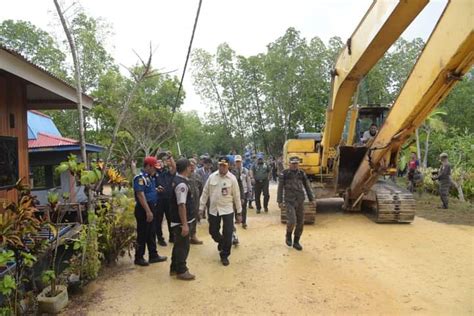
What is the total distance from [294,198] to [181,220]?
2.52m

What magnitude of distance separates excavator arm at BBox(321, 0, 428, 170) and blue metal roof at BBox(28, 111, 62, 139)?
31.5 feet

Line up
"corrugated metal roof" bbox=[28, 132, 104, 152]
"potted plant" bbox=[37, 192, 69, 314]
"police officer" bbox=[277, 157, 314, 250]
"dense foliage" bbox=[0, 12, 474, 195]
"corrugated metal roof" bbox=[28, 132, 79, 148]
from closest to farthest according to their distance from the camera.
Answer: "potted plant" bbox=[37, 192, 69, 314], "police officer" bbox=[277, 157, 314, 250], "corrugated metal roof" bbox=[28, 132, 104, 152], "corrugated metal roof" bbox=[28, 132, 79, 148], "dense foliage" bbox=[0, 12, 474, 195]

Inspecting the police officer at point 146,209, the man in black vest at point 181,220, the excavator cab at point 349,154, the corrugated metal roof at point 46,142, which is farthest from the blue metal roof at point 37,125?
the excavator cab at point 349,154

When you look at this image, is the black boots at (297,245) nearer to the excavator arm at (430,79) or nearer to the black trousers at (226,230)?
the black trousers at (226,230)

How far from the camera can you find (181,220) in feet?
18.1

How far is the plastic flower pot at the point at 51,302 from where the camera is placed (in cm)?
439

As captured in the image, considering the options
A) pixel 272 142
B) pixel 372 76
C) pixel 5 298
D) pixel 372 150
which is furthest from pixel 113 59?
pixel 5 298

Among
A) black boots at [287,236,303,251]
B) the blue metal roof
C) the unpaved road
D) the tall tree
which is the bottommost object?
the unpaved road

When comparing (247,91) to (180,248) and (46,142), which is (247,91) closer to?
(46,142)

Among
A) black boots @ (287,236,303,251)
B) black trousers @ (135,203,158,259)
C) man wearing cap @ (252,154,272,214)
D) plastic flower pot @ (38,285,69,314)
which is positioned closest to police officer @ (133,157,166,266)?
black trousers @ (135,203,158,259)

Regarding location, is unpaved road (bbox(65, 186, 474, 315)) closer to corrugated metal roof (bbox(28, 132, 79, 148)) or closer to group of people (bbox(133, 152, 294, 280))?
group of people (bbox(133, 152, 294, 280))

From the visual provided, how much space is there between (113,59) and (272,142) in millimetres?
12679

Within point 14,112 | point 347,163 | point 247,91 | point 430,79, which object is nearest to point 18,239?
point 14,112

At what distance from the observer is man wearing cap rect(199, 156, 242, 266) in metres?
6.30
